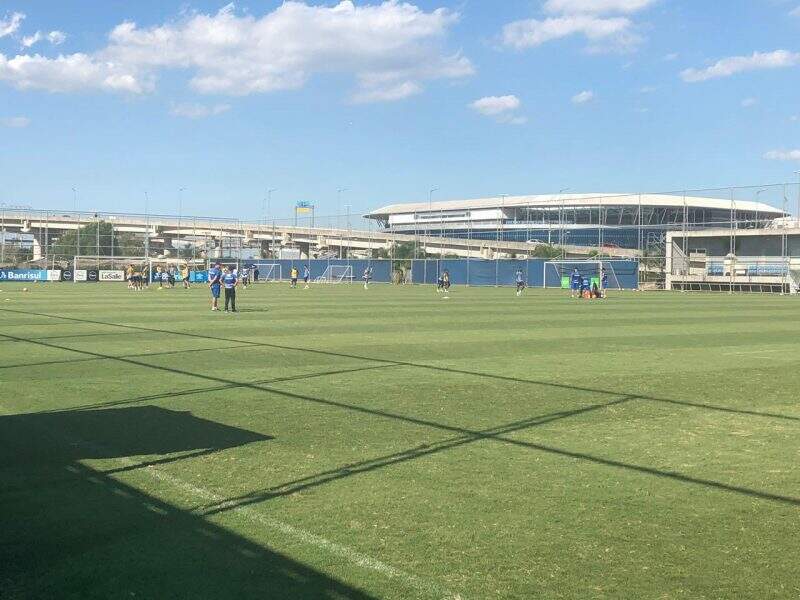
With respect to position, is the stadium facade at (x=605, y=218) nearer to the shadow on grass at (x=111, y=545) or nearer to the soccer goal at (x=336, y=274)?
the soccer goal at (x=336, y=274)

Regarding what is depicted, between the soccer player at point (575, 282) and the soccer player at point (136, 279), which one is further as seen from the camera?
the soccer player at point (136, 279)

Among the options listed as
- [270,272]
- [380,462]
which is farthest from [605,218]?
[380,462]

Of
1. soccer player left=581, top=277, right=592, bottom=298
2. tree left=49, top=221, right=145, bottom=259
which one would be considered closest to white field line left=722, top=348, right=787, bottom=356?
soccer player left=581, top=277, right=592, bottom=298

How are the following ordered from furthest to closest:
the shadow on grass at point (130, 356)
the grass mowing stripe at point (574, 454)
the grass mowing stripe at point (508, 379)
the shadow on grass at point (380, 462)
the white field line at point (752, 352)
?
the white field line at point (752, 352), the shadow on grass at point (130, 356), the grass mowing stripe at point (508, 379), the grass mowing stripe at point (574, 454), the shadow on grass at point (380, 462)

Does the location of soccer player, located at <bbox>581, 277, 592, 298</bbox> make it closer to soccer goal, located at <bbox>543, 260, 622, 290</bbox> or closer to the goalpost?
soccer goal, located at <bbox>543, 260, 622, 290</bbox>

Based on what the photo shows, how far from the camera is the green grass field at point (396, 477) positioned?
182 inches

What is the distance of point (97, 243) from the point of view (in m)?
78.9

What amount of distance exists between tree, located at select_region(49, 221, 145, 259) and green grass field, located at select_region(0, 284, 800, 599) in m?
69.0

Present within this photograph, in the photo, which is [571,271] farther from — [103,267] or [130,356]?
[130,356]

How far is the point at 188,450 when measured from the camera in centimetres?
745

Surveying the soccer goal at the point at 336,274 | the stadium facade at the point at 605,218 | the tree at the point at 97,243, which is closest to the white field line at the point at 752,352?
the stadium facade at the point at 605,218

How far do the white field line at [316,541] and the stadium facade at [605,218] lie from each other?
6357 cm

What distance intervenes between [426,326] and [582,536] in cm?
1767

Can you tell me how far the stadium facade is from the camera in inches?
2808
